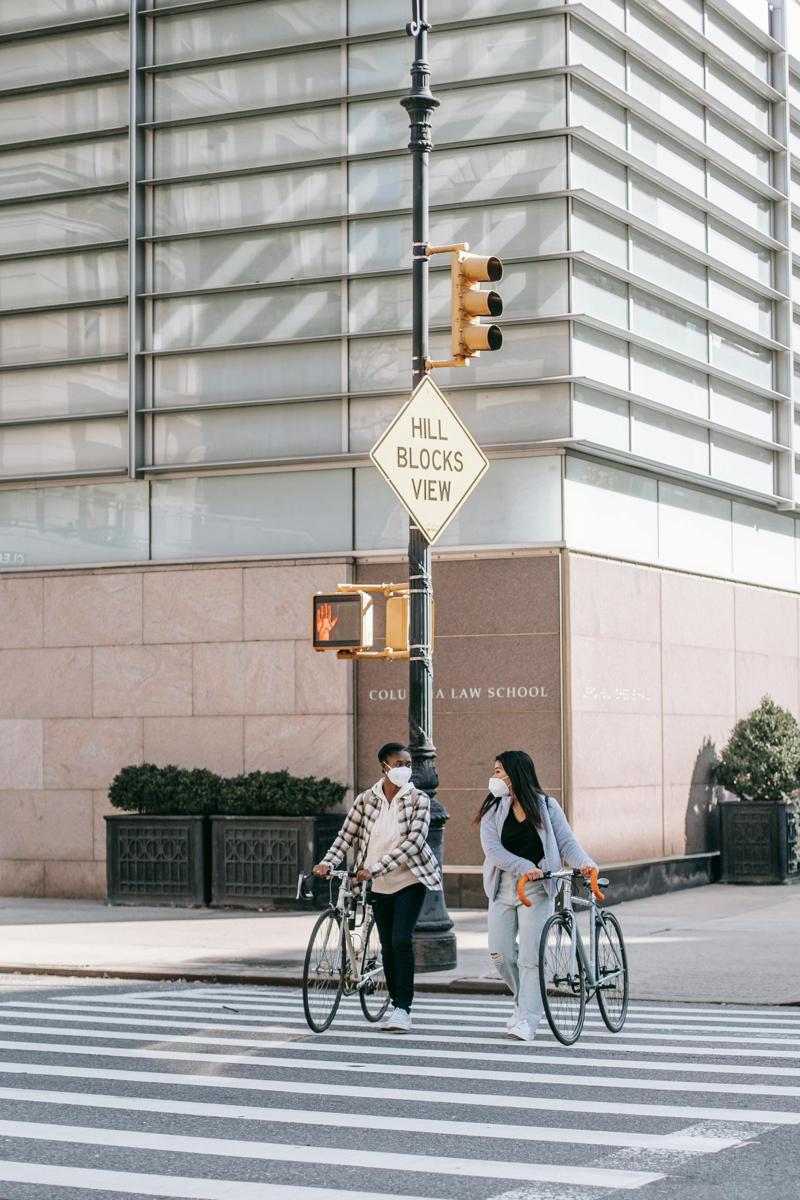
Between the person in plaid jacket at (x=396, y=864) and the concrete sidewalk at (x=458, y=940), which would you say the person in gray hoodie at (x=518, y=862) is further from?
the concrete sidewalk at (x=458, y=940)

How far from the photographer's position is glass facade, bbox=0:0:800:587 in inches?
810

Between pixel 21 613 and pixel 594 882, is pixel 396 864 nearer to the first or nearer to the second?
pixel 594 882

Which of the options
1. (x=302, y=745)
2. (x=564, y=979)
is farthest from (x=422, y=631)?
(x=302, y=745)

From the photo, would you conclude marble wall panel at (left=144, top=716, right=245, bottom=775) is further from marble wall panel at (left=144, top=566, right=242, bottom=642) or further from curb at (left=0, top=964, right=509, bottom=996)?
curb at (left=0, top=964, right=509, bottom=996)

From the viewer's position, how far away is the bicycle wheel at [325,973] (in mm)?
12188

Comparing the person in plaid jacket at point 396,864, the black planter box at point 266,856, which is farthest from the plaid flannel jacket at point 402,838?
the black planter box at point 266,856

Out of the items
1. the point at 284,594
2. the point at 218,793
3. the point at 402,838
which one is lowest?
the point at 402,838

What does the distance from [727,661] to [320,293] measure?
7347mm

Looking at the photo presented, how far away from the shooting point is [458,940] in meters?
17.4

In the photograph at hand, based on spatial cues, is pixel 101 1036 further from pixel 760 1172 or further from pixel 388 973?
pixel 760 1172

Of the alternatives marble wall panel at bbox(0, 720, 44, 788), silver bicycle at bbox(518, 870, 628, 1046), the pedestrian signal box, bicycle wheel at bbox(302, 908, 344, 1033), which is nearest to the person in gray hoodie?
silver bicycle at bbox(518, 870, 628, 1046)

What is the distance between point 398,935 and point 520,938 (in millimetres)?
1016

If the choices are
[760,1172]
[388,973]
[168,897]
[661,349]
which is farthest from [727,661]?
[760,1172]

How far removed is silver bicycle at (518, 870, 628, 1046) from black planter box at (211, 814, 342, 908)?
8.07 metres
